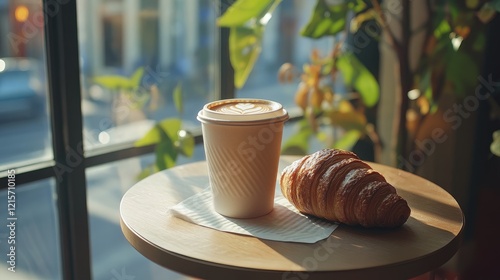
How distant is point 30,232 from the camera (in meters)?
1.60

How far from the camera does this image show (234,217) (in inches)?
42.8

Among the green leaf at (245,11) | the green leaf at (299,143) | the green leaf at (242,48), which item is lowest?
the green leaf at (299,143)

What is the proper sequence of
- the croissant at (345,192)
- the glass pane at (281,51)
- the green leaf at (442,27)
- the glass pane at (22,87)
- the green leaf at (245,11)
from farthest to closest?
the glass pane at (281,51) → the green leaf at (442,27) → the green leaf at (245,11) → the glass pane at (22,87) → the croissant at (345,192)

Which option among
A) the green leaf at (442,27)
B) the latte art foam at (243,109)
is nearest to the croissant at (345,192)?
the latte art foam at (243,109)

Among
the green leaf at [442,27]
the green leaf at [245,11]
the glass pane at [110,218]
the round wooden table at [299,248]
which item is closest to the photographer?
the round wooden table at [299,248]

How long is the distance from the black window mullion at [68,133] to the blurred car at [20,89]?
0.05 metres

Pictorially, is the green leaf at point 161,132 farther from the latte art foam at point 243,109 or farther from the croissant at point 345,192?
the croissant at point 345,192

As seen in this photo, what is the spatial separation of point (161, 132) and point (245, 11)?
16.9 inches

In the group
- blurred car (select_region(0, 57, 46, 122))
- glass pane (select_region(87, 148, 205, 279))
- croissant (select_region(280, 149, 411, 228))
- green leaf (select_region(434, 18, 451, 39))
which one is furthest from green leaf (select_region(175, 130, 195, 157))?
green leaf (select_region(434, 18, 451, 39))

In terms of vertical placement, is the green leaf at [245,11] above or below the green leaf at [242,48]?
above

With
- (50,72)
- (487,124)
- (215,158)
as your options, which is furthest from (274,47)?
(215,158)

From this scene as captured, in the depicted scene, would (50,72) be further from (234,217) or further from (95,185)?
(234,217)

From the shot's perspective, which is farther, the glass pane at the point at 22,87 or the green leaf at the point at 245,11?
the green leaf at the point at 245,11

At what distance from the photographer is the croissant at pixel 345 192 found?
99 centimetres
